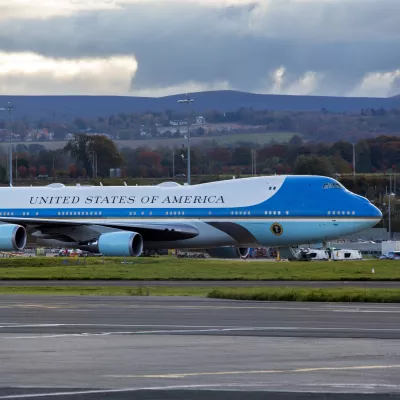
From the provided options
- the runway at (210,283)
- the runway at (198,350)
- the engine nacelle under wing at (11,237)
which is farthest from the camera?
the engine nacelle under wing at (11,237)

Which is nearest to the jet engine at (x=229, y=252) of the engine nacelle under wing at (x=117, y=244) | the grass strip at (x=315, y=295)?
the engine nacelle under wing at (x=117, y=244)

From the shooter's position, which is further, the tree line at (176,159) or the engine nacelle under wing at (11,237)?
the tree line at (176,159)

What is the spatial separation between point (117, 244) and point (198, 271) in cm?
1250

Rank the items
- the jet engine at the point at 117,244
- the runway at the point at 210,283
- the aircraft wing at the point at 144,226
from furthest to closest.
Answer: the aircraft wing at the point at 144,226, the jet engine at the point at 117,244, the runway at the point at 210,283

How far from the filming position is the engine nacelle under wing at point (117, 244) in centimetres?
6303

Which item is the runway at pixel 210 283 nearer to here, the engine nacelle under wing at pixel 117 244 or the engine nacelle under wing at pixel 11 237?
the engine nacelle under wing at pixel 117 244

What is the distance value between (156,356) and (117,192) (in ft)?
156

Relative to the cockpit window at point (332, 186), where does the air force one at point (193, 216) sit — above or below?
below

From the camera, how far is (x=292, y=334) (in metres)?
24.0

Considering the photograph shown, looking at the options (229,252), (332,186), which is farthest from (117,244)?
(332,186)

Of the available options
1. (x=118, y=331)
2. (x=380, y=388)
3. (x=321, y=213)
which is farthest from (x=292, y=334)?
(x=321, y=213)

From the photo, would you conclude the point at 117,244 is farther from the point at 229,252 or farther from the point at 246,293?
the point at 246,293

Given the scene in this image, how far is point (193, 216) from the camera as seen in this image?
64.8m

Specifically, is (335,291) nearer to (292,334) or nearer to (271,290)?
(271,290)
